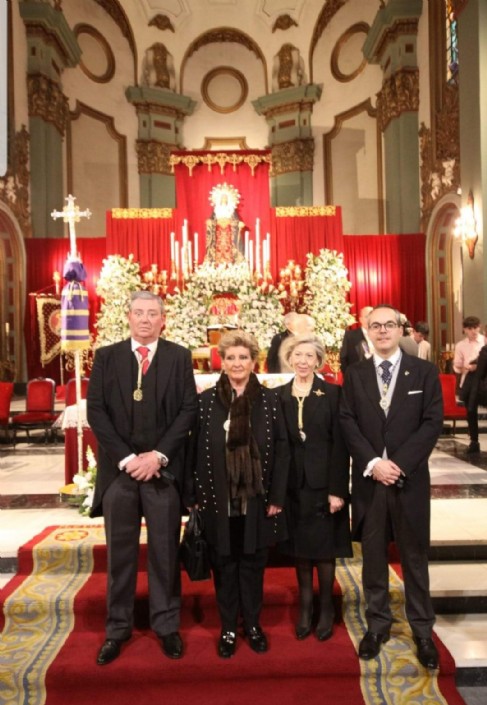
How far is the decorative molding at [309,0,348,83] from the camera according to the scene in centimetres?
1780

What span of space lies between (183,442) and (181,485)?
232mm

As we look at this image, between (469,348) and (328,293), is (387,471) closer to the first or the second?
(469,348)

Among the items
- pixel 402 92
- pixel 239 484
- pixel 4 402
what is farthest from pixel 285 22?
pixel 239 484

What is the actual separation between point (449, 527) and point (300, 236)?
1096cm

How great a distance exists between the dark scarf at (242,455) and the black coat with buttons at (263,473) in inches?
1.7

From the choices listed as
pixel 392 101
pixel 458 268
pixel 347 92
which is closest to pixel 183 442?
pixel 458 268

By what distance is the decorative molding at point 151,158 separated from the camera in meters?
18.3

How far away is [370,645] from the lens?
3.25 metres

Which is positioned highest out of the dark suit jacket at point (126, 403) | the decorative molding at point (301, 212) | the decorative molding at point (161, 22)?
the decorative molding at point (161, 22)

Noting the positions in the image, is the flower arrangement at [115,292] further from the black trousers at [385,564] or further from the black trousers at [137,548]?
the black trousers at [385,564]

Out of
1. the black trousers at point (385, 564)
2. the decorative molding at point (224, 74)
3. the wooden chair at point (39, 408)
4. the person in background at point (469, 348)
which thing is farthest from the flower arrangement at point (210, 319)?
the decorative molding at point (224, 74)

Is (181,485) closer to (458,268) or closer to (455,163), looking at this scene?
(455,163)

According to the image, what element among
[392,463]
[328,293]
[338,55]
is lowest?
[392,463]

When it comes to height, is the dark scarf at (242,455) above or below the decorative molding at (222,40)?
below
